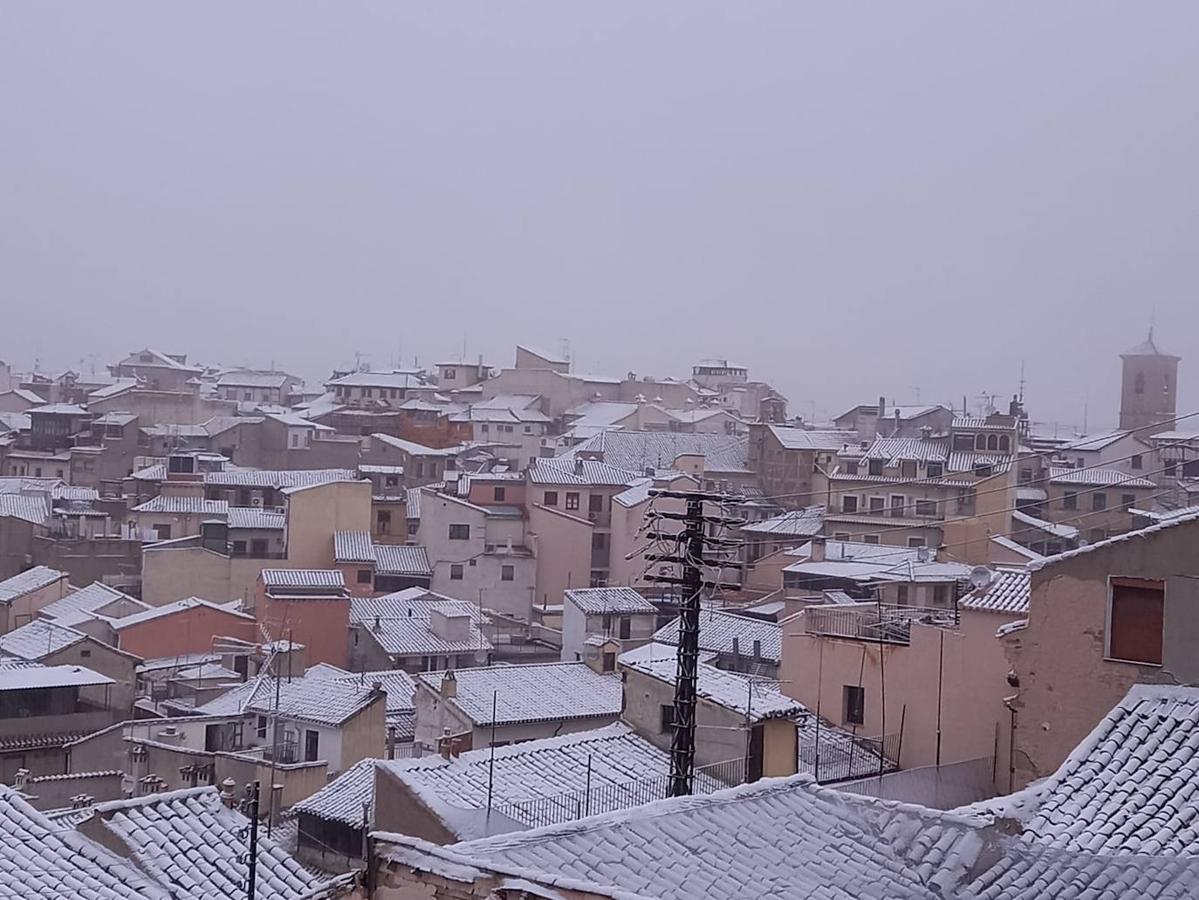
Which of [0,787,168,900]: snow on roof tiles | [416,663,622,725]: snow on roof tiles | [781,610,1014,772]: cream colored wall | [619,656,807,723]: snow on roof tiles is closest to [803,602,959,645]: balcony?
[781,610,1014,772]: cream colored wall

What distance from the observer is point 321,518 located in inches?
1234

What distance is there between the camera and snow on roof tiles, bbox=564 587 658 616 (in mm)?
24641

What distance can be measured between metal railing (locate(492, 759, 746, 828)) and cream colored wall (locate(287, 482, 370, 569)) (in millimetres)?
18407

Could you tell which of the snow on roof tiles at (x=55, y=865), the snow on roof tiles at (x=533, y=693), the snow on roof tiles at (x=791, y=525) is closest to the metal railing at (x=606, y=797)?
the snow on roof tiles at (x=55, y=865)

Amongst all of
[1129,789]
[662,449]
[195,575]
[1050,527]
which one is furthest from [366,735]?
[662,449]

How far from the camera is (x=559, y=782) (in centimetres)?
1309

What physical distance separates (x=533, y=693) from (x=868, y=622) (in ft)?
21.1

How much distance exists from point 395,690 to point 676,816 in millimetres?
15322

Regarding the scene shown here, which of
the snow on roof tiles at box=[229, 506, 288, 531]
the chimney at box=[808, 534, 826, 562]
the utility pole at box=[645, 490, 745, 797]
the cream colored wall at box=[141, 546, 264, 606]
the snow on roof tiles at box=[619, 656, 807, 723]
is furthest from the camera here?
the snow on roof tiles at box=[229, 506, 288, 531]

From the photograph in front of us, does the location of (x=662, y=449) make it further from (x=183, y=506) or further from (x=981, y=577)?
(x=981, y=577)

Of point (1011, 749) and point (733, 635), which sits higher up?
point (1011, 749)

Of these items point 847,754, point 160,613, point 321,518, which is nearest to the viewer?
point 847,754

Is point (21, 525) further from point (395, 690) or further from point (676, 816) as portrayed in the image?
point (676, 816)

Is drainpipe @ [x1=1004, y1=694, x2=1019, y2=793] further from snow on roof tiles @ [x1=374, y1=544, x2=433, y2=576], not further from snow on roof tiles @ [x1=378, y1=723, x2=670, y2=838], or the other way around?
snow on roof tiles @ [x1=374, y1=544, x2=433, y2=576]
